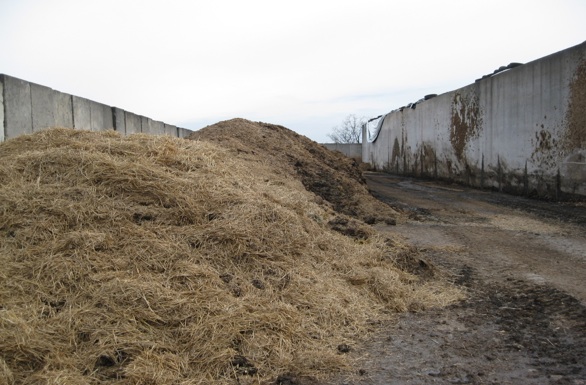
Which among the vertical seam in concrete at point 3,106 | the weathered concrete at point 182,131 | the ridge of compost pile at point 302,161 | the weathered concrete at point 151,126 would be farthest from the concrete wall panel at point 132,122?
the weathered concrete at point 182,131

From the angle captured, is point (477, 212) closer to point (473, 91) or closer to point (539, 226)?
point (539, 226)

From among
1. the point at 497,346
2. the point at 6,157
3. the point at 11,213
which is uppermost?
the point at 6,157

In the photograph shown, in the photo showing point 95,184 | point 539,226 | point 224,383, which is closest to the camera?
point 224,383

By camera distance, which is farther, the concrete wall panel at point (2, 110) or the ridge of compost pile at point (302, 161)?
the ridge of compost pile at point (302, 161)

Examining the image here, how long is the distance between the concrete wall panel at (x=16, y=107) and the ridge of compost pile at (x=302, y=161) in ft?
9.79

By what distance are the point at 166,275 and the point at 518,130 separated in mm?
11350

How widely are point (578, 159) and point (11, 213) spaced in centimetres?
1009

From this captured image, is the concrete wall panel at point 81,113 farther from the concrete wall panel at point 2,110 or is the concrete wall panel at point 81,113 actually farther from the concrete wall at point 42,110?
the concrete wall panel at point 2,110

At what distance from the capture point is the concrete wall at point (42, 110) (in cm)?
602

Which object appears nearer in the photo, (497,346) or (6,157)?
(497,346)

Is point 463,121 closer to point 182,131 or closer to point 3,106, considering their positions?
point 182,131

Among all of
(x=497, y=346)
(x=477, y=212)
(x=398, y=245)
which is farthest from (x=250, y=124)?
(x=497, y=346)

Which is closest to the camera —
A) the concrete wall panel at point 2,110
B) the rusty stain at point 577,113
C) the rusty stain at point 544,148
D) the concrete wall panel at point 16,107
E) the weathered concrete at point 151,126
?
the concrete wall panel at point 2,110

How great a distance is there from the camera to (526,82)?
486 inches
